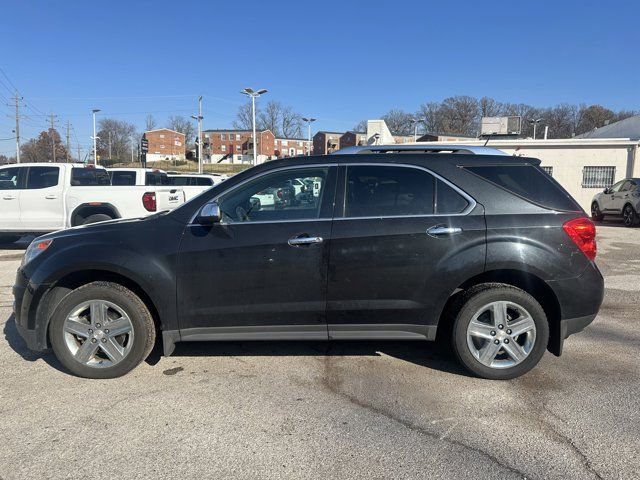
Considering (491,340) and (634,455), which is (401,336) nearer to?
(491,340)

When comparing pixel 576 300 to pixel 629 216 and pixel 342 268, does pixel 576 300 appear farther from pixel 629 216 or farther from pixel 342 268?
pixel 629 216

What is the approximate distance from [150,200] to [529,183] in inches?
324

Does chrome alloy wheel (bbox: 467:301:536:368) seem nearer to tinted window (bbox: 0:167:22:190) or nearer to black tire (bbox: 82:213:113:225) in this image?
black tire (bbox: 82:213:113:225)

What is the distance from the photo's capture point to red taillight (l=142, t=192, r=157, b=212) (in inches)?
402

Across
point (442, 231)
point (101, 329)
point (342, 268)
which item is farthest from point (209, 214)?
point (442, 231)

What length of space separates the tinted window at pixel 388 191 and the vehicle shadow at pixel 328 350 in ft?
4.67

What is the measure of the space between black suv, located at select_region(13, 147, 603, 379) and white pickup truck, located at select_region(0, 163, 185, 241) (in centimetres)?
667

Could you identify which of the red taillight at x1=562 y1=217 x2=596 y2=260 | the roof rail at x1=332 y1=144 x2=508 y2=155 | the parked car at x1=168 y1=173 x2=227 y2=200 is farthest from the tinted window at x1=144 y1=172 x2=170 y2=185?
the red taillight at x1=562 y1=217 x2=596 y2=260

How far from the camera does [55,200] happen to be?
10.4 m

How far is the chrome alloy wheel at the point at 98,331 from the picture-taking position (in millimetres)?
3930

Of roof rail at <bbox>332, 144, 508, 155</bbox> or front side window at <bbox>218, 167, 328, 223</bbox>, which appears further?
roof rail at <bbox>332, 144, 508, 155</bbox>

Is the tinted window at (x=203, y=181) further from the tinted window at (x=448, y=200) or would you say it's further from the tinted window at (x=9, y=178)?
the tinted window at (x=448, y=200)

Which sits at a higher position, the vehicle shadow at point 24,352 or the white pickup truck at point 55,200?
the white pickup truck at point 55,200

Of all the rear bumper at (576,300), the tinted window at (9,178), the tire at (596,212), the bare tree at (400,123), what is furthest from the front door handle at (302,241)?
the bare tree at (400,123)
